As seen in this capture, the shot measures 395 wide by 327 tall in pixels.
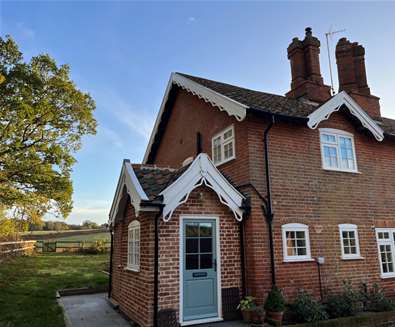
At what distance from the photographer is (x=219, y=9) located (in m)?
10.4

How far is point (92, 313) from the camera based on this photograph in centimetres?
884

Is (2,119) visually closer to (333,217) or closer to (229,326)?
(229,326)

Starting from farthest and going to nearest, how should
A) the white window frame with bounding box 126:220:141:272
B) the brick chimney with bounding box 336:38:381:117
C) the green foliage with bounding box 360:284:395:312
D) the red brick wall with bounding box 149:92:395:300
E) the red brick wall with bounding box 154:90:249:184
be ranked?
the brick chimney with bounding box 336:38:381:117 < the red brick wall with bounding box 154:90:249:184 < the green foliage with bounding box 360:284:395:312 < the red brick wall with bounding box 149:92:395:300 < the white window frame with bounding box 126:220:141:272

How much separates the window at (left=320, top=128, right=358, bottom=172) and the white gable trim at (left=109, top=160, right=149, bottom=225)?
6.19 m

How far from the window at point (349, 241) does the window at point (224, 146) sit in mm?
4302

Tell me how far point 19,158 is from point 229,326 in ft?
46.5

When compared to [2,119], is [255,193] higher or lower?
lower

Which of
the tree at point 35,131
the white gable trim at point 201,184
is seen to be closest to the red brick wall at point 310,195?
the white gable trim at point 201,184

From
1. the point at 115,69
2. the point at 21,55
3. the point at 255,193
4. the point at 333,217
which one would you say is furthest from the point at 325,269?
the point at 21,55

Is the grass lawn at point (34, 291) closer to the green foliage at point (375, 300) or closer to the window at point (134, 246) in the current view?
the window at point (134, 246)

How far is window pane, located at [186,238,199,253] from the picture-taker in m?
7.79

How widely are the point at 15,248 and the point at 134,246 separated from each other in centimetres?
2096

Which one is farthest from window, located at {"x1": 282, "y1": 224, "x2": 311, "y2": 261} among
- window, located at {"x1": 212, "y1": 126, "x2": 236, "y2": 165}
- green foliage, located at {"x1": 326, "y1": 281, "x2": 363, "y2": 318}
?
window, located at {"x1": 212, "y1": 126, "x2": 236, "y2": 165}

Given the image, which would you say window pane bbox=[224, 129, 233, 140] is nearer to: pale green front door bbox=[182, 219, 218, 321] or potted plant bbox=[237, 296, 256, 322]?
pale green front door bbox=[182, 219, 218, 321]
